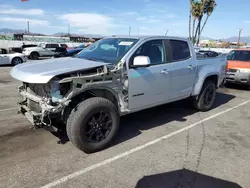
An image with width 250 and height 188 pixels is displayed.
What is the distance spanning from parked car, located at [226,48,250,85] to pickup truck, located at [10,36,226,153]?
4765 mm

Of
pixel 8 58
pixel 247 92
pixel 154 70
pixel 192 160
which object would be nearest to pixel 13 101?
pixel 154 70

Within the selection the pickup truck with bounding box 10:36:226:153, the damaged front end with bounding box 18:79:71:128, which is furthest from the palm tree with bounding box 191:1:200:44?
the damaged front end with bounding box 18:79:71:128

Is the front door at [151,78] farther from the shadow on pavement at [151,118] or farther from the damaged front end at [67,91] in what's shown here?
the shadow on pavement at [151,118]

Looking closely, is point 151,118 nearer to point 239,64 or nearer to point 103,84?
point 103,84

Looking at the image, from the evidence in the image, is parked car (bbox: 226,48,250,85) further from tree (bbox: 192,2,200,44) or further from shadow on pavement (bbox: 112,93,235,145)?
tree (bbox: 192,2,200,44)

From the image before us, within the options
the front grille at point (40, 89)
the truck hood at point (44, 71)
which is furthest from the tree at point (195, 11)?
the front grille at point (40, 89)

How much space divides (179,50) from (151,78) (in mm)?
1314

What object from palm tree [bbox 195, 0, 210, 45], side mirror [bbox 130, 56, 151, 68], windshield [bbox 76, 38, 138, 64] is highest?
palm tree [bbox 195, 0, 210, 45]

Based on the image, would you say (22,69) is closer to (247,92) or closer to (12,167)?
(12,167)

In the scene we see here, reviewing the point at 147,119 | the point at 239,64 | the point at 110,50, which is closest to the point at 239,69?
the point at 239,64

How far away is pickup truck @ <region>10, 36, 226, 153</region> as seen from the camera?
346cm

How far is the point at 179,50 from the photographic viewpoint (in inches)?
207

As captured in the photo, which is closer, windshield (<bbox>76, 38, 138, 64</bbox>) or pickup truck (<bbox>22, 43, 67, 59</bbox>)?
windshield (<bbox>76, 38, 138, 64</bbox>)

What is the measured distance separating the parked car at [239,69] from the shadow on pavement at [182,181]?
7.10 meters
